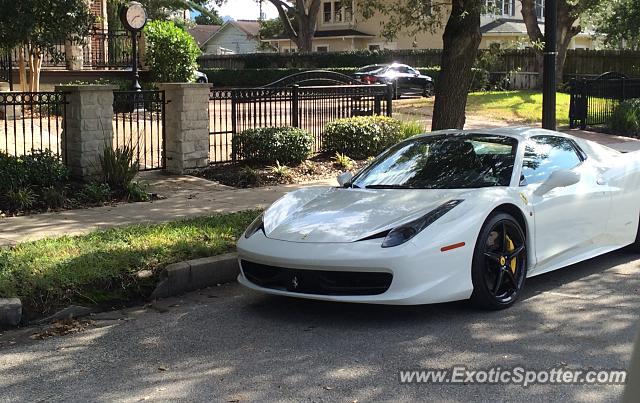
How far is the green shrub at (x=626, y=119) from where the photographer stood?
19531 mm

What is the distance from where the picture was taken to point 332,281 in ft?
17.3

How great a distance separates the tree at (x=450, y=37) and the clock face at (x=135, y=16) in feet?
34.8

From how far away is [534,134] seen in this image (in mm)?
6734

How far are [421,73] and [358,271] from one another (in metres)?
30.3

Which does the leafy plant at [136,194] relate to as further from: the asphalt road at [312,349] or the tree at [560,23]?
the tree at [560,23]

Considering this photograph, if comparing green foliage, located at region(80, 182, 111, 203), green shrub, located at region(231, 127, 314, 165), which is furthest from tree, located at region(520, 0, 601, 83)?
green foliage, located at region(80, 182, 111, 203)

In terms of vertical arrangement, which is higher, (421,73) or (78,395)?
(421,73)

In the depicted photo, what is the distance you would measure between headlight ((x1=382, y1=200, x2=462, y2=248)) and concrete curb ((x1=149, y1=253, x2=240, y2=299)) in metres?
1.88

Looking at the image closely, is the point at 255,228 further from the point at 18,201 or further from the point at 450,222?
the point at 18,201

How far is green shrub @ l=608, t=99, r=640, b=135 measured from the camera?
19.5m

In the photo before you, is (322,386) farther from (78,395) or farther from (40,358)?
(40,358)

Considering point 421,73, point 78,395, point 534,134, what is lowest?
point 78,395

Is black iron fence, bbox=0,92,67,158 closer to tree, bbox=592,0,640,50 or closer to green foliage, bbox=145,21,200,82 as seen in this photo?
green foliage, bbox=145,21,200,82

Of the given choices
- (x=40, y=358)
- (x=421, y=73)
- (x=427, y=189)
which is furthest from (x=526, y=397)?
(x=421, y=73)
